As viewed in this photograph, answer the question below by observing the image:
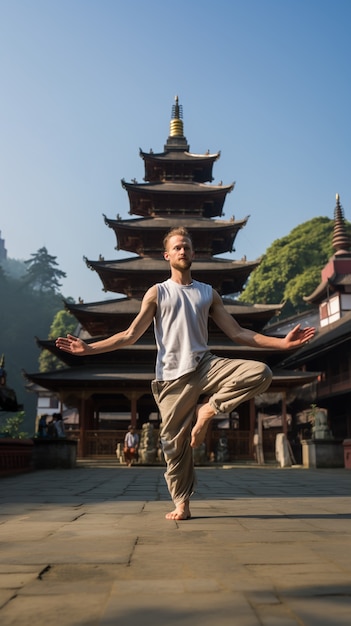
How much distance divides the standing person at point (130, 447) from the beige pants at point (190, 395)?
12169mm

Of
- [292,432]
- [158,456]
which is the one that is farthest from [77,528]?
[292,432]

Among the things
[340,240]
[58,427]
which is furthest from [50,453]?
[340,240]

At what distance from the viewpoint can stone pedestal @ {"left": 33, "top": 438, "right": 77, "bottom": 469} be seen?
535 inches

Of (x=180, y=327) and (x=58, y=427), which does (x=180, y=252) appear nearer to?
(x=180, y=327)

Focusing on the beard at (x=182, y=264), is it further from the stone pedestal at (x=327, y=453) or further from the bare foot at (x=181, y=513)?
the stone pedestal at (x=327, y=453)

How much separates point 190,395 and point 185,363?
0.69ft

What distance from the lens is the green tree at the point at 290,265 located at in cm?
4659

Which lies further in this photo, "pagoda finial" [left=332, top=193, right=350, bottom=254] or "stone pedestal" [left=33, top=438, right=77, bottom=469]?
"pagoda finial" [left=332, top=193, right=350, bottom=254]

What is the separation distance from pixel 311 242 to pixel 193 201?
26399mm

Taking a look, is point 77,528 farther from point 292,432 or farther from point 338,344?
point 292,432

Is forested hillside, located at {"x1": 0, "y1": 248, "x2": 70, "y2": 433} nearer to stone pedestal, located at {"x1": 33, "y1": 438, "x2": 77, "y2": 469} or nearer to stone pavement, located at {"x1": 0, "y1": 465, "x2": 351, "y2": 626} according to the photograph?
stone pedestal, located at {"x1": 33, "y1": 438, "x2": 77, "y2": 469}

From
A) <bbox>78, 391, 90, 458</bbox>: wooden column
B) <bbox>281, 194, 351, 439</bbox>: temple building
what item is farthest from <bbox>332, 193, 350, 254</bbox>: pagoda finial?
<bbox>78, 391, 90, 458</bbox>: wooden column

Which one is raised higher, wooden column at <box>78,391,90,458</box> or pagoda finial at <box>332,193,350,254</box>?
pagoda finial at <box>332,193,350,254</box>

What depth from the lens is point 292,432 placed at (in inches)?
1120
